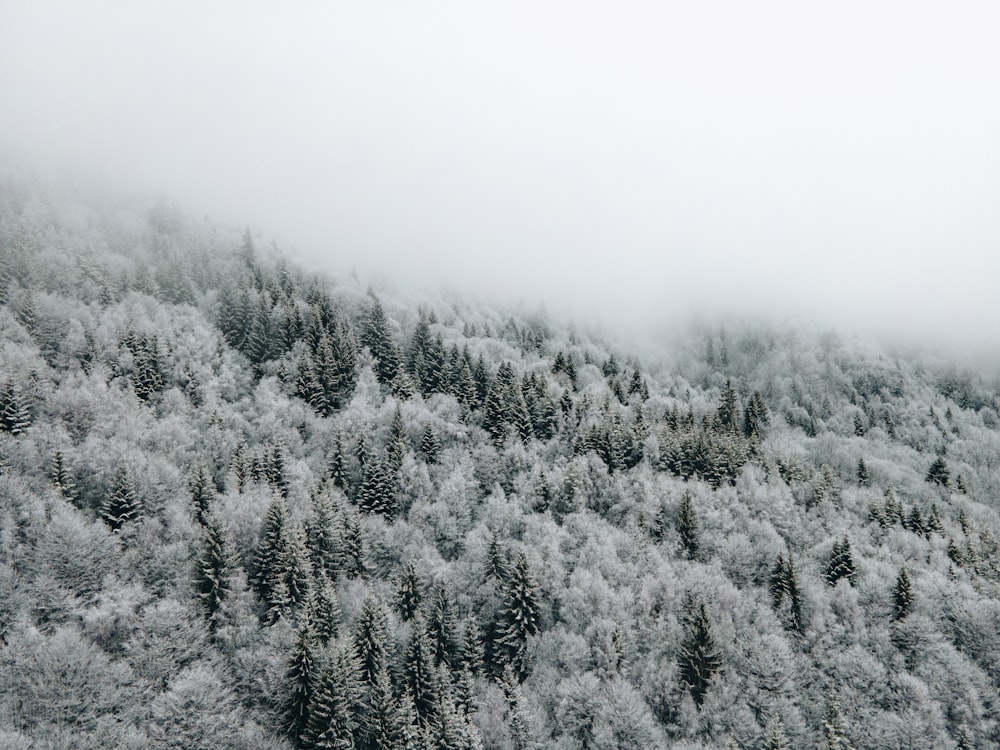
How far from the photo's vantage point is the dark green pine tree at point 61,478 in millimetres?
62500

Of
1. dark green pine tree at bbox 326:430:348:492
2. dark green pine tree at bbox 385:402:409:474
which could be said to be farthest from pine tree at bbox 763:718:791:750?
dark green pine tree at bbox 326:430:348:492

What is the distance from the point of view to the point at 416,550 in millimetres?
74438

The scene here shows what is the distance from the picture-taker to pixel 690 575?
71.1 m

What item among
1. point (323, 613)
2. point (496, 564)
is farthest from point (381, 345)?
point (323, 613)

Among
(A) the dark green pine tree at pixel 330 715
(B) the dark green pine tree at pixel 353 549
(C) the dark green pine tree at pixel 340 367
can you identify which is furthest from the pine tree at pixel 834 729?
(C) the dark green pine tree at pixel 340 367

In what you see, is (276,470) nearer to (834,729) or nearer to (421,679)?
(421,679)

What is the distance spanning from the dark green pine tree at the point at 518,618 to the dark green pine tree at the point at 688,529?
72.9ft

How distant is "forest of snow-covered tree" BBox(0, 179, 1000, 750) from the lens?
52.3m

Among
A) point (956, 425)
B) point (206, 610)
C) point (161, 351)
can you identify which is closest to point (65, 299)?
point (161, 351)

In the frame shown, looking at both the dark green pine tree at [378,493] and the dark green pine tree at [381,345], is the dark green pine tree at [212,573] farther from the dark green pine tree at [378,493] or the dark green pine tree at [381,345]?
the dark green pine tree at [381,345]

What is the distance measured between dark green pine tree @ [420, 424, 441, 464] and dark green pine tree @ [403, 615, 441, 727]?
1301 inches

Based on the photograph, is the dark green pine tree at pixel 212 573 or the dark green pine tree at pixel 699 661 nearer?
the dark green pine tree at pixel 212 573

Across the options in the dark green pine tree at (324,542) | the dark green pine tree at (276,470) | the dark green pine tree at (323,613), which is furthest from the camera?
the dark green pine tree at (276,470)

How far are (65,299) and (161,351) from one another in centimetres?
2159
